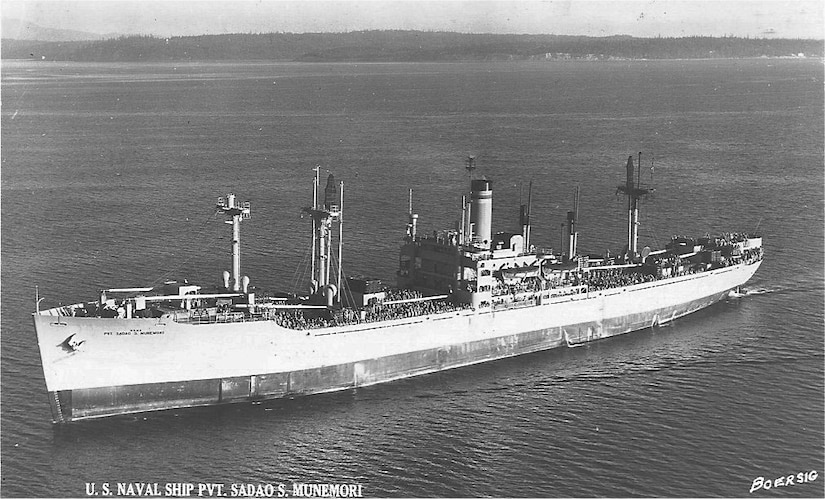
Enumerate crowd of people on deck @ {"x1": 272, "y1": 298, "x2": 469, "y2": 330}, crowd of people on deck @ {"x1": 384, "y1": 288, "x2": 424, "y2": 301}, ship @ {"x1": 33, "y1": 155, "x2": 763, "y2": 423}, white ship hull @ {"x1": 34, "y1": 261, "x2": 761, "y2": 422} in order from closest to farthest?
white ship hull @ {"x1": 34, "y1": 261, "x2": 761, "y2": 422} < ship @ {"x1": 33, "y1": 155, "x2": 763, "y2": 423} < crowd of people on deck @ {"x1": 272, "y1": 298, "x2": 469, "y2": 330} < crowd of people on deck @ {"x1": 384, "y1": 288, "x2": 424, "y2": 301}

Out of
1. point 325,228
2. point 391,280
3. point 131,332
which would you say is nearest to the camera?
point 131,332

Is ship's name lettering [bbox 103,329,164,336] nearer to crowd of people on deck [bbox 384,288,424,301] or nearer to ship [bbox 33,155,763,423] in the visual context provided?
ship [bbox 33,155,763,423]

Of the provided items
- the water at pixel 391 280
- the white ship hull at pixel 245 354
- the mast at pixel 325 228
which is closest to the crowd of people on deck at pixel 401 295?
the white ship hull at pixel 245 354

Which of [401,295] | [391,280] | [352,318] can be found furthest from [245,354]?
[391,280]

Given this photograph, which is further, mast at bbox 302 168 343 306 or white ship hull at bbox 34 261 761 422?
mast at bbox 302 168 343 306

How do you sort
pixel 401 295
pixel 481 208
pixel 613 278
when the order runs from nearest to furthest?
pixel 401 295
pixel 481 208
pixel 613 278

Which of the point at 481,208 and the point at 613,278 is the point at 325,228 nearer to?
the point at 481,208

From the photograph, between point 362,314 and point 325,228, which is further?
point 325,228

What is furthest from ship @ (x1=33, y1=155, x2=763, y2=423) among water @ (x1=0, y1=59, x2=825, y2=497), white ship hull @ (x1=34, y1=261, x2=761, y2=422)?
water @ (x1=0, y1=59, x2=825, y2=497)
